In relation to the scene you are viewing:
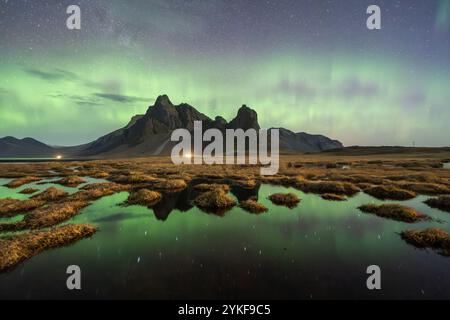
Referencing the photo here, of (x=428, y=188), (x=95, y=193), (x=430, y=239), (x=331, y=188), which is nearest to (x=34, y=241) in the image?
(x=95, y=193)

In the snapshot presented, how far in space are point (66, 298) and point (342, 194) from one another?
3241cm

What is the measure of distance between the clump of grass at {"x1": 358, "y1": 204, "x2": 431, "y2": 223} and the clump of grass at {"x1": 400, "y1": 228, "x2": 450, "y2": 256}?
401 cm

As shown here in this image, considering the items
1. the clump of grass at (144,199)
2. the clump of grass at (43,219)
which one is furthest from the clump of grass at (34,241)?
the clump of grass at (144,199)

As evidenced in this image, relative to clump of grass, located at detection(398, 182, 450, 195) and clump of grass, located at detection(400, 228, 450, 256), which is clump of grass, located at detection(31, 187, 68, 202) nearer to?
clump of grass, located at detection(400, 228, 450, 256)

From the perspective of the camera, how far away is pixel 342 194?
3209cm

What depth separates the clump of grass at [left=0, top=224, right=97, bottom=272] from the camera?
1279 centimetres

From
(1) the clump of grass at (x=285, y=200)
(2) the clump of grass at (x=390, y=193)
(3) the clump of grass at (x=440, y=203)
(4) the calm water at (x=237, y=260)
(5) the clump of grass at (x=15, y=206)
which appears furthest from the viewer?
(2) the clump of grass at (x=390, y=193)

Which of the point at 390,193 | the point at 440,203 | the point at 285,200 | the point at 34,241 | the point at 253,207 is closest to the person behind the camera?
the point at 34,241

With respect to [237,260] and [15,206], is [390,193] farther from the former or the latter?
[15,206]

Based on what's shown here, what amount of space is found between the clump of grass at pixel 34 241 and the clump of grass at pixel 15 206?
29.1 ft

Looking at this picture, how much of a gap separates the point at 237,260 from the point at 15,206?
24.2 meters

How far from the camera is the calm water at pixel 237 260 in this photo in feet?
35.3

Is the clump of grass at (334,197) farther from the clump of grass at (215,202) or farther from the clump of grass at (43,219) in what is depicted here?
the clump of grass at (43,219)

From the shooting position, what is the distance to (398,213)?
21406mm
